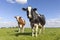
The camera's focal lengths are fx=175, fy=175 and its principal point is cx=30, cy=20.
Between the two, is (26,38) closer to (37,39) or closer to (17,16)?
(37,39)

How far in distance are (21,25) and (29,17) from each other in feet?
31.0

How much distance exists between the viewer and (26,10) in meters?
18.4

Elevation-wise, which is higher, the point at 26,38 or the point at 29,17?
the point at 29,17

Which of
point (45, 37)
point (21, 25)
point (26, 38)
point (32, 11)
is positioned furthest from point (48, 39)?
point (21, 25)

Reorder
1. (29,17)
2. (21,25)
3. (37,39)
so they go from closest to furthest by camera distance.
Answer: (37,39) < (29,17) < (21,25)

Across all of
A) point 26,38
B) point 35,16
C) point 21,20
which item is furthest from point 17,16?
point 26,38

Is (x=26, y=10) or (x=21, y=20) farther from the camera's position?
(x=21, y=20)

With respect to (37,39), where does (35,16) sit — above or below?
above

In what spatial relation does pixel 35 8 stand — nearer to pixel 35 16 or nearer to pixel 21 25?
pixel 35 16

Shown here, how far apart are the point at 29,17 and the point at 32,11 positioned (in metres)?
0.77

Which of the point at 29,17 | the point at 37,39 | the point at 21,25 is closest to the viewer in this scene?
the point at 37,39

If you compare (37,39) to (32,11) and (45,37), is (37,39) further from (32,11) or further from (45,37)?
(32,11)

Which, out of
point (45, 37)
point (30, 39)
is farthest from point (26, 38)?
point (45, 37)

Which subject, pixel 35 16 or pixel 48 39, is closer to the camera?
pixel 48 39
